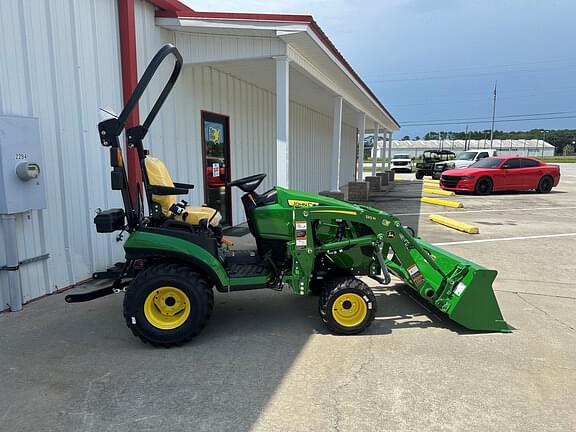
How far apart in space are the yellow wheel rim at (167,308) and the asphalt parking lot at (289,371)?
22 cm

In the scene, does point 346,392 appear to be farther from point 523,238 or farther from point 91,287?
point 523,238

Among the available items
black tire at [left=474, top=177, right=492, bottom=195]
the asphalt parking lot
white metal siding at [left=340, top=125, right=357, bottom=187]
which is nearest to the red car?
black tire at [left=474, top=177, right=492, bottom=195]

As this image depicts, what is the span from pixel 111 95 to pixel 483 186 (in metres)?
13.8

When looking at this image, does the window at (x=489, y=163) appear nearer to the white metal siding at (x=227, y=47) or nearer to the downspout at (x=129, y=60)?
the white metal siding at (x=227, y=47)

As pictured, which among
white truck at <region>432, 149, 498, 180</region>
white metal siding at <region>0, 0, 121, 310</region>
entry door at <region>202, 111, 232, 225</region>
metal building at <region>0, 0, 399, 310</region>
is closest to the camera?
white metal siding at <region>0, 0, 121, 310</region>

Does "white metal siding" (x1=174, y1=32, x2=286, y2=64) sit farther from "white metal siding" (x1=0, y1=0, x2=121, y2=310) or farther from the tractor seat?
the tractor seat

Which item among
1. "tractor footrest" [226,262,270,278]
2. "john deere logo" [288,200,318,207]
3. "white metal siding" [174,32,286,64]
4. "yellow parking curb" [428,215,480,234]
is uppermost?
"white metal siding" [174,32,286,64]

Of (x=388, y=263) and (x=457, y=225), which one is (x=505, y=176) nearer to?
(x=457, y=225)

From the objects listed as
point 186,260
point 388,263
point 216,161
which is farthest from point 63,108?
point 388,263

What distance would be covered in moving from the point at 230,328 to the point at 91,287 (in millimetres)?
1961

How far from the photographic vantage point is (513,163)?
15.3 metres

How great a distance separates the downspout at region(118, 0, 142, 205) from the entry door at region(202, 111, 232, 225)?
175cm

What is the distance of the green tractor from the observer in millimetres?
3184

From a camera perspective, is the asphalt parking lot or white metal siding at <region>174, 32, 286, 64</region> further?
white metal siding at <region>174, 32, 286, 64</region>
